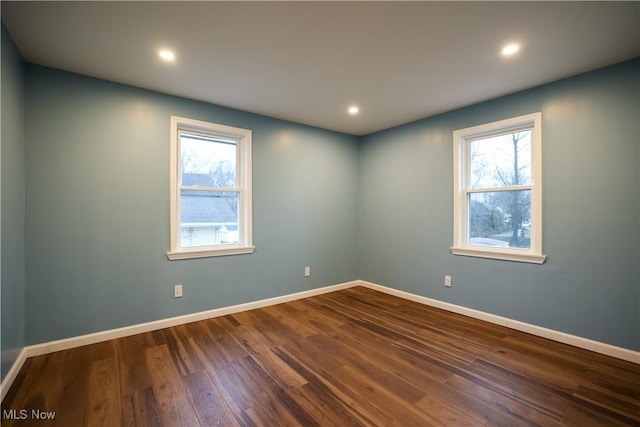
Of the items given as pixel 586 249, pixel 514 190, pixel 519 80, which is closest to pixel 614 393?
pixel 586 249

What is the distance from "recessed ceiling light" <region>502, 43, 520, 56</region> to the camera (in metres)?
2.13

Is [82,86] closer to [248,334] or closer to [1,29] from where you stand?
[1,29]

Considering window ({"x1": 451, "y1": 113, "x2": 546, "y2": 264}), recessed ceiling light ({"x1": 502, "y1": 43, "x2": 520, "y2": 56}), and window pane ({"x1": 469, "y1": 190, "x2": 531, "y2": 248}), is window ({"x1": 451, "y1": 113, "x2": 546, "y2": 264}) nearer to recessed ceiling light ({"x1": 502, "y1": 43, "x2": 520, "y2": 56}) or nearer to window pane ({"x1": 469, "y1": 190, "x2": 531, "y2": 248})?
window pane ({"x1": 469, "y1": 190, "x2": 531, "y2": 248})

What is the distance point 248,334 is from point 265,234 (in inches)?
51.5

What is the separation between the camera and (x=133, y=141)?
2.81m

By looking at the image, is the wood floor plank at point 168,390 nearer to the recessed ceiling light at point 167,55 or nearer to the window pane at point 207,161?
the window pane at point 207,161

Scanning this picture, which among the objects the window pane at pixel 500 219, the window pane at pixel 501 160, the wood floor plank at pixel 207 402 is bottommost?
the wood floor plank at pixel 207 402

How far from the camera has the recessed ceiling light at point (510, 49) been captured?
213 cm

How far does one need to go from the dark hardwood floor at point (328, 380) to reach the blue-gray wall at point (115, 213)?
1.24 ft

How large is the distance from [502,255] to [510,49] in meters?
2.02

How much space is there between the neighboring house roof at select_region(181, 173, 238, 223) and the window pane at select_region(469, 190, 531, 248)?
301 cm

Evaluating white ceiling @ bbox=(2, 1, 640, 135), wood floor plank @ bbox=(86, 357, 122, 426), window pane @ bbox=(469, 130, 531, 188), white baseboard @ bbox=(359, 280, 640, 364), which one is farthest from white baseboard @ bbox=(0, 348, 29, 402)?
window pane @ bbox=(469, 130, 531, 188)

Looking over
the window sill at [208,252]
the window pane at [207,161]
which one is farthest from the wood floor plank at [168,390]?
the window pane at [207,161]

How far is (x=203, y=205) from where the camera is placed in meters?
3.32
